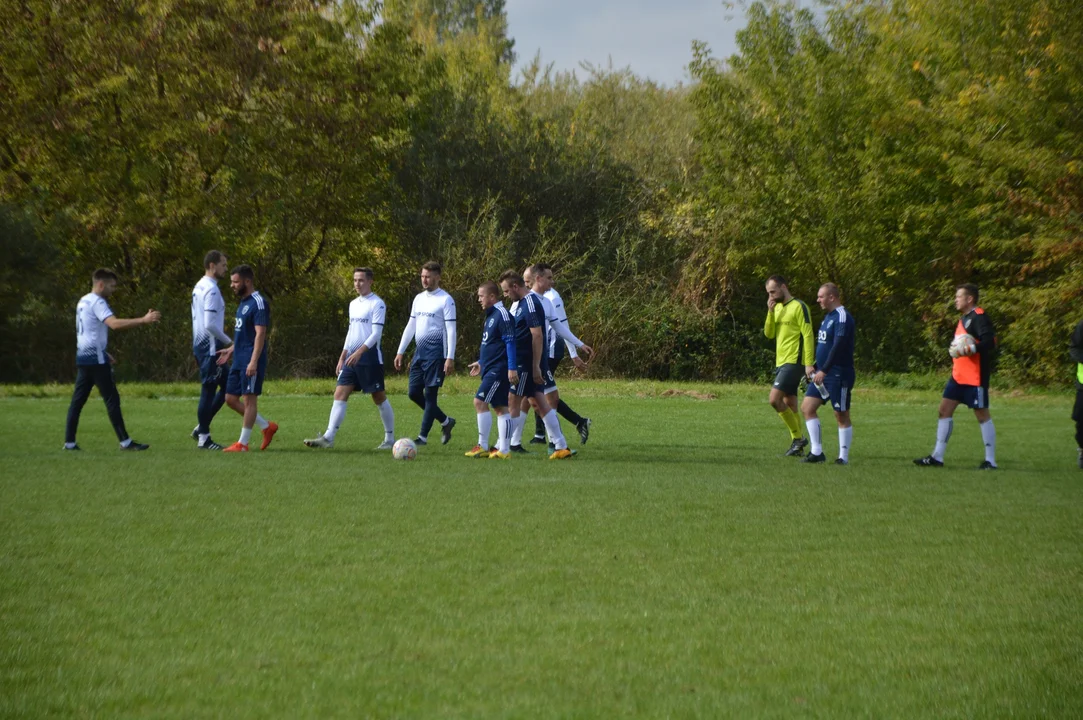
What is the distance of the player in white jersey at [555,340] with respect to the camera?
13.2 metres

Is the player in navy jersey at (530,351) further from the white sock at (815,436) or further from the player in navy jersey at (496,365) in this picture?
the white sock at (815,436)

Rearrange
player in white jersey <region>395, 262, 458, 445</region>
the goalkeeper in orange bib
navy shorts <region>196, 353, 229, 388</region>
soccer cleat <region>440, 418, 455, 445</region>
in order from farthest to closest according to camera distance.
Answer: soccer cleat <region>440, 418, 455, 445</region>, player in white jersey <region>395, 262, 458, 445</region>, navy shorts <region>196, 353, 229, 388</region>, the goalkeeper in orange bib

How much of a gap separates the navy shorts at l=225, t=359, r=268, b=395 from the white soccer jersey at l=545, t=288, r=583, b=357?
3506 mm

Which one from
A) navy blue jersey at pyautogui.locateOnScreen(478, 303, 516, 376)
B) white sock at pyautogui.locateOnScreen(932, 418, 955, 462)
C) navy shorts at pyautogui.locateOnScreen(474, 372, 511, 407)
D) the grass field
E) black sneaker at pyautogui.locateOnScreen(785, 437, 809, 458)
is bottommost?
the grass field

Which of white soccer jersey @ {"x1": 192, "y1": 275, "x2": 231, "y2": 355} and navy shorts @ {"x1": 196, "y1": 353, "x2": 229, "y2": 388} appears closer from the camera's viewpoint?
white soccer jersey @ {"x1": 192, "y1": 275, "x2": 231, "y2": 355}

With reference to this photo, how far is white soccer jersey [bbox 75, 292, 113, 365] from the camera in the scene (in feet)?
41.1

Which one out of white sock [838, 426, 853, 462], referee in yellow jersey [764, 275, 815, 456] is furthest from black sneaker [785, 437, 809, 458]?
white sock [838, 426, 853, 462]

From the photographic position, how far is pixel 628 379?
99.8 ft

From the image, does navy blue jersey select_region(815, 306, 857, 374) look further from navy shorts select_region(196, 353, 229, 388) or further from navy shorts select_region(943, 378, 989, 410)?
navy shorts select_region(196, 353, 229, 388)

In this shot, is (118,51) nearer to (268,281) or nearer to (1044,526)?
(268,281)

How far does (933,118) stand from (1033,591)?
2555cm

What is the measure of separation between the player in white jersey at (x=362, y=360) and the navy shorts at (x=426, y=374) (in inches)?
20.3

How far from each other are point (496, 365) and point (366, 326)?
5.97 ft

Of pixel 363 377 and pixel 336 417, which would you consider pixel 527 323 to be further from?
pixel 336 417
